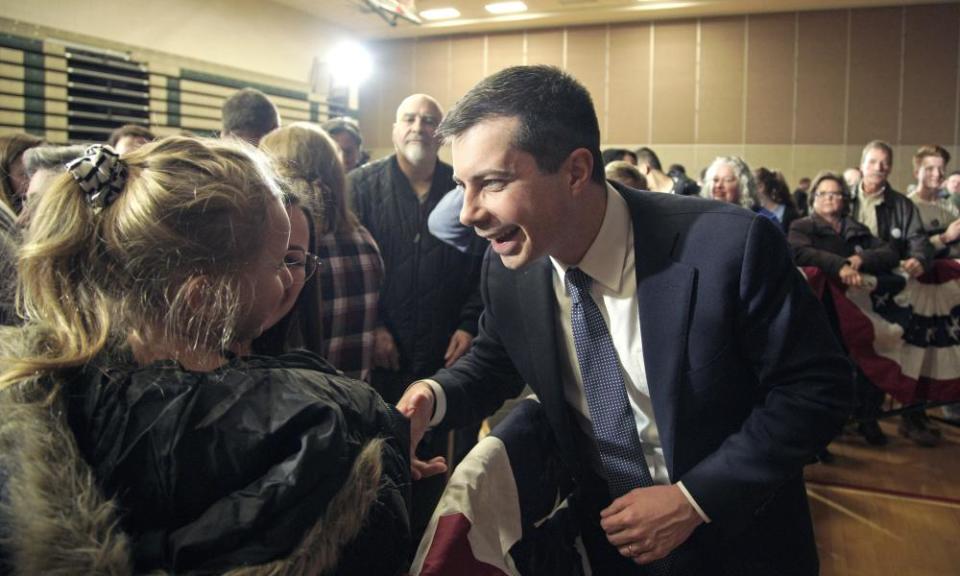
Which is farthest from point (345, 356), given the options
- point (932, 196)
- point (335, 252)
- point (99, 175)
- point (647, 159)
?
point (932, 196)

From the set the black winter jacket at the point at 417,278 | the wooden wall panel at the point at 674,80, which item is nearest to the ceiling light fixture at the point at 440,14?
the wooden wall panel at the point at 674,80

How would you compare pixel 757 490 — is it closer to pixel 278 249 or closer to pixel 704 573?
pixel 704 573

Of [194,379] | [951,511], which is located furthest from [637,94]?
[194,379]

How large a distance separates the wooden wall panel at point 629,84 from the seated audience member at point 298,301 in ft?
30.5

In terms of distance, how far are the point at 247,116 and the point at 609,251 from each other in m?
2.29

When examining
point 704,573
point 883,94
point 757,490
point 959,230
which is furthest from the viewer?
point 883,94

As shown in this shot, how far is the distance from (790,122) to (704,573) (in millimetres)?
9716

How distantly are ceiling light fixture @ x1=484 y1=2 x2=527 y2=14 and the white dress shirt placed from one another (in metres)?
8.70

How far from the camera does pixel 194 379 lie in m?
0.79

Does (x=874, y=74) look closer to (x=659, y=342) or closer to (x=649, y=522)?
(x=659, y=342)

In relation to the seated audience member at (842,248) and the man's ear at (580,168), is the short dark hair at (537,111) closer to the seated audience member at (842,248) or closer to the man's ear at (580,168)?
the man's ear at (580,168)

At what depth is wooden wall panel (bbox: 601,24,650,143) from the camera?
10172 mm

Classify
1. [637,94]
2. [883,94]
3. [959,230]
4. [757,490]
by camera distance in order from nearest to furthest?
[757,490]
[959,230]
[883,94]
[637,94]

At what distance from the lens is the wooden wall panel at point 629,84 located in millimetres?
10172
